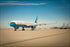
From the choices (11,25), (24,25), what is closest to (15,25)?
(11,25)

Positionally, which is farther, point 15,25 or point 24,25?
point 24,25

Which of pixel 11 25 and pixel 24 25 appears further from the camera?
pixel 24 25

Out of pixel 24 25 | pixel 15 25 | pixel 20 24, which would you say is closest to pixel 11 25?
pixel 15 25

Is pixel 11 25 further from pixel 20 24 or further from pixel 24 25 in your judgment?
pixel 24 25

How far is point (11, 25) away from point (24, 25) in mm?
6435

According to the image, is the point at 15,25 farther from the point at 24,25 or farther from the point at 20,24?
the point at 24,25

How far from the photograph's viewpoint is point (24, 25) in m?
36.7

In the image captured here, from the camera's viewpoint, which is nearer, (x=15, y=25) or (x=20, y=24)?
(x=15, y=25)

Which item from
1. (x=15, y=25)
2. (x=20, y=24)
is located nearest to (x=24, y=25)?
(x=20, y=24)

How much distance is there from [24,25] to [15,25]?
16.9ft

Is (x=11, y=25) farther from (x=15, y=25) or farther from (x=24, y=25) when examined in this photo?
(x=24, y=25)

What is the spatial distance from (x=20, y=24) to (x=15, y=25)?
275cm

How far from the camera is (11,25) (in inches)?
1245

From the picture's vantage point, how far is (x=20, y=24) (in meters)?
34.7
